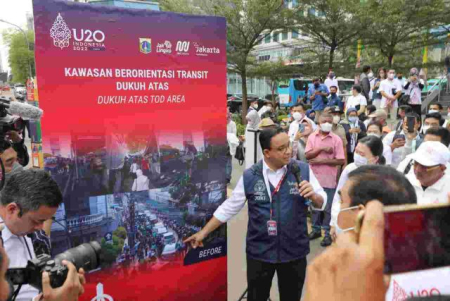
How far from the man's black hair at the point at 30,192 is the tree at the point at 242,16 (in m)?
14.6

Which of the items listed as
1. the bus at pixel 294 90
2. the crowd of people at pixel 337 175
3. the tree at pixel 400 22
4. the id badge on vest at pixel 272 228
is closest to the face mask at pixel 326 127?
the crowd of people at pixel 337 175

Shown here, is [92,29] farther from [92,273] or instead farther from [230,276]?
[230,276]

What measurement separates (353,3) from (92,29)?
15.1m

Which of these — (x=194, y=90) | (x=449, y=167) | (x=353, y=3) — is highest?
(x=353, y=3)

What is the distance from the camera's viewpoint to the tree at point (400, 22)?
Answer: 1415cm

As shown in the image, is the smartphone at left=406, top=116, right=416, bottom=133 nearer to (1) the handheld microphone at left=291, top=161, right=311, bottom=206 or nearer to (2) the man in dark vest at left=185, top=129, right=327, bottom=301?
(2) the man in dark vest at left=185, top=129, right=327, bottom=301

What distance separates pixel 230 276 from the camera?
4.23 meters

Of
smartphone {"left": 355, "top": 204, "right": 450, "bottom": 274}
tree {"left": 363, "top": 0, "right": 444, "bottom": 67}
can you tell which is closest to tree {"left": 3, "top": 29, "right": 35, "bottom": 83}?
tree {"left": 363, "top": 0, "right": 444, "bottom": 67}

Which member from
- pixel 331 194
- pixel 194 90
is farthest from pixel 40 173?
→ pixel 331 194

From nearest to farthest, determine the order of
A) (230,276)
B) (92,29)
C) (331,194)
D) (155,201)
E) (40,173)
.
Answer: (40,173)
(92,29)
(155,201)
(230,276)
(331,194)

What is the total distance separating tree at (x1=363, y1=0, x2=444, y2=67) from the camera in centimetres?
1415

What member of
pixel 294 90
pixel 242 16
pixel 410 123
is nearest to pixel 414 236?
pixel 410 123

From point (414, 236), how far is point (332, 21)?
1692cm

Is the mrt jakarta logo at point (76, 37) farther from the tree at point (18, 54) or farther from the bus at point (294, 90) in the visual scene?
the tree at point (18, 54)
